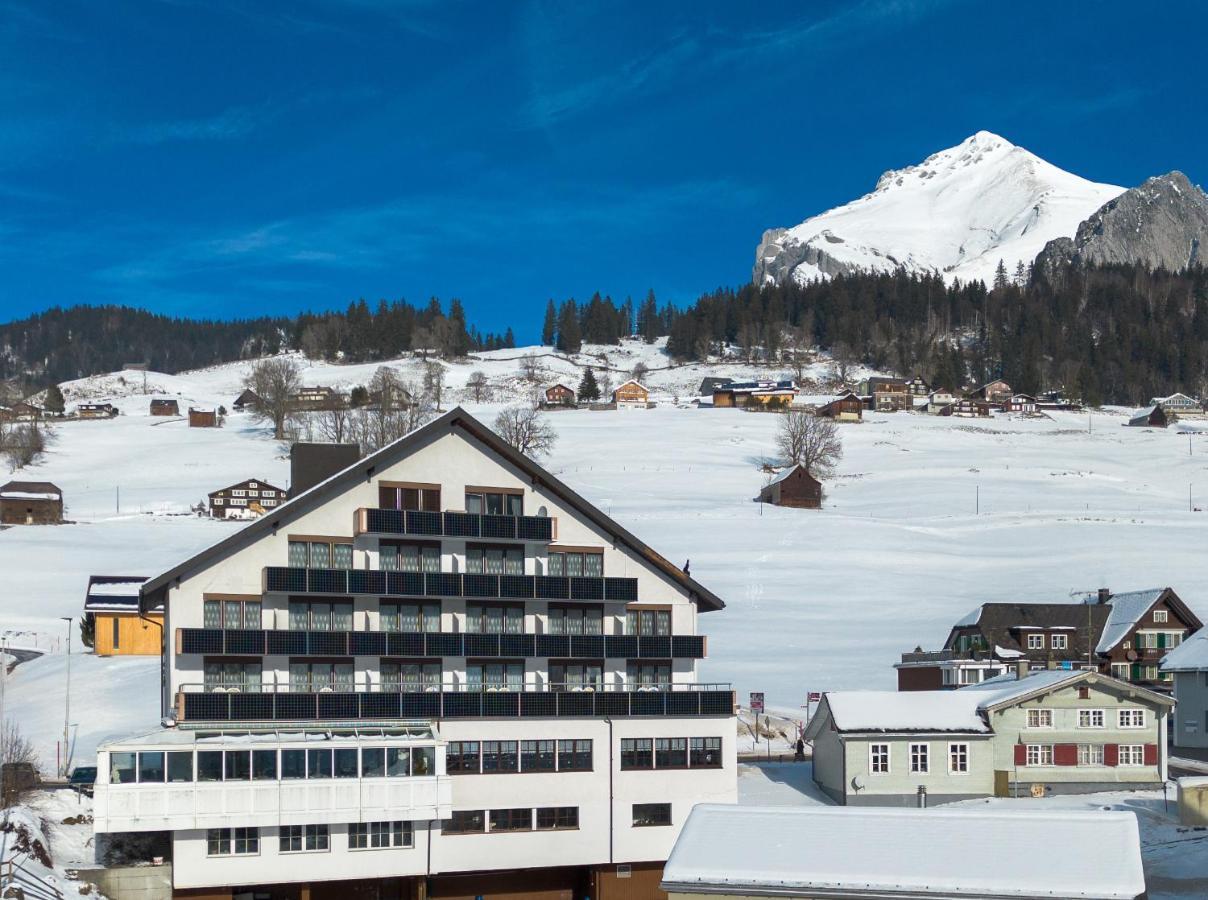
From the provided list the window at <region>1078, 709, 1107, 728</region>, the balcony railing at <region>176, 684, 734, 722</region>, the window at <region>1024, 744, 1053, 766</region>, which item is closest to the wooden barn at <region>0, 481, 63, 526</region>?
the balcony railing at <region>176, 684, 734, 722</region>

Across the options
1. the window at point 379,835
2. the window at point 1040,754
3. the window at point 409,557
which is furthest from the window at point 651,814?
the window at point 1040,754

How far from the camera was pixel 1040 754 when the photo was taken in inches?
2259

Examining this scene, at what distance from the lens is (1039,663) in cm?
7706

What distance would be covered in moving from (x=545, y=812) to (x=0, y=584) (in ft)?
223

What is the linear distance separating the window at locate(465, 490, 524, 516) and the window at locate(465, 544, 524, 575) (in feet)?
4.11

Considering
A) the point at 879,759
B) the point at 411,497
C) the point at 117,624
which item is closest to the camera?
the point at 411,497

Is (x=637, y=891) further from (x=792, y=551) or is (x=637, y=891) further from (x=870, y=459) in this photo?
(x=870, y=459)

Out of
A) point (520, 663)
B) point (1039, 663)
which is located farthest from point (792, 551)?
point (520, 663)

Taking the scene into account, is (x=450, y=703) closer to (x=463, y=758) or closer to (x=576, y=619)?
(x=463, y=758)

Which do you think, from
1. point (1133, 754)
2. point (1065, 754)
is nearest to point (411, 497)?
point (1065, 754)

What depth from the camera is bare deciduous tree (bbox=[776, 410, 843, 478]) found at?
514 feet

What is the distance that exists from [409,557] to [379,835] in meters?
9.44

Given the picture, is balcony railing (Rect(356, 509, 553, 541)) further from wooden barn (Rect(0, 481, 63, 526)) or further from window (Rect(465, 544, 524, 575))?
wooden barn (Rect(0, 481, 63, 526))

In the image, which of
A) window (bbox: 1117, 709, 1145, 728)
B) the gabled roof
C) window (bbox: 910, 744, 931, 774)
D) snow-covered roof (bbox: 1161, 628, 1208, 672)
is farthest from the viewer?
snow-covered roof (bbox: 1161, 628, 1208, 672)
